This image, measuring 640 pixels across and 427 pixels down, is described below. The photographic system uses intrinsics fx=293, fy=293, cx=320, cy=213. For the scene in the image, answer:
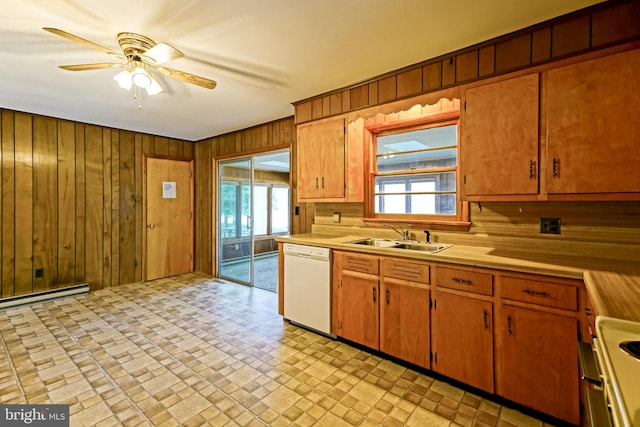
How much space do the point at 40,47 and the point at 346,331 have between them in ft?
11.0

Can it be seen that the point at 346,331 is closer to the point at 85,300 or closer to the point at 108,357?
the point at 108,357

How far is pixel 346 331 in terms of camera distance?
8.75ft

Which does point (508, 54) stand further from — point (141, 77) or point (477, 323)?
point (141, 77)

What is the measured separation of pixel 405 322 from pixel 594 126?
69.7 inches

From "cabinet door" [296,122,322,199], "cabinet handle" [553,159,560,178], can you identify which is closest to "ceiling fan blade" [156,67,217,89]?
"cabinet door" [296,122,322,199]

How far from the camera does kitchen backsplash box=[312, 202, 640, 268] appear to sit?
191cm

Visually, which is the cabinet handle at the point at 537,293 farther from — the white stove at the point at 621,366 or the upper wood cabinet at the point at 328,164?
the upper wood cabinet at the point at 328,164

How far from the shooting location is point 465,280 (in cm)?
199

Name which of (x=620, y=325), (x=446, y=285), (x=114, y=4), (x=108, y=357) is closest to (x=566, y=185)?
(x=446, y=285)

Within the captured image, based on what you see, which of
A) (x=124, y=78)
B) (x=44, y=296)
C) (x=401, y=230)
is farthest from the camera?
(x=44, y=296)

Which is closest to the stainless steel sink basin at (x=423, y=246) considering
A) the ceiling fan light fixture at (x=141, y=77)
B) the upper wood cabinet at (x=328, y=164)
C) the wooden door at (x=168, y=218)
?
the upper wood cabinet at (x=328, y=164)

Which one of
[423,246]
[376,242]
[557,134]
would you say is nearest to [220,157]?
[376,242]

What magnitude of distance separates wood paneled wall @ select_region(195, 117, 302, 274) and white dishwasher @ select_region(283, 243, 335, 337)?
84cm

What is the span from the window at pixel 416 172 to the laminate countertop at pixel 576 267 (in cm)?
51
